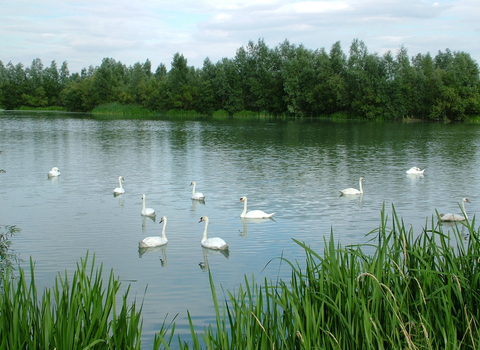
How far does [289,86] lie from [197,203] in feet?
220

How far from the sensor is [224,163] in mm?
24875

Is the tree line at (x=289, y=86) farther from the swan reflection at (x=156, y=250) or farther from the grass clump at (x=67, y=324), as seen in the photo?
the grass clump at (x=67, y=324)

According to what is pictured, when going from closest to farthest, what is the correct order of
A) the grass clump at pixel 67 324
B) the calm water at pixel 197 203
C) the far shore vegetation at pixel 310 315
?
the grass clump at pixel 67 324, the far shore vegetation at pixel 310 315, the calm water at pixel 197 203

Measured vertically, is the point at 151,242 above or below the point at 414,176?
below

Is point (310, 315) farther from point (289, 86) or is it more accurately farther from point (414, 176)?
point (289, 86)

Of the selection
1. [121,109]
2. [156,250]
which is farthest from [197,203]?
[121,109]

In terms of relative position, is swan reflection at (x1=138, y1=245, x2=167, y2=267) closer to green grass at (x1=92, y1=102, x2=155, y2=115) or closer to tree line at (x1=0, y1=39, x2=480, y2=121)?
tree line at (x1=0, y1=39, x2=480, y2=121)

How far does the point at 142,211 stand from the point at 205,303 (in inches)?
244

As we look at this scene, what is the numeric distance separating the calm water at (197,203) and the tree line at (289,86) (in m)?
40.7

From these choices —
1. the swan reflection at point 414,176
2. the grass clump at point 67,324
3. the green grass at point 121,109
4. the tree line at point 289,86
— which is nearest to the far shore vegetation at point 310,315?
the grass clump at point 67,324

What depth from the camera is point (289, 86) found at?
80.4 metres

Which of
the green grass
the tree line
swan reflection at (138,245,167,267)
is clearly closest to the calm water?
swan reflection at (138,245,167,267)

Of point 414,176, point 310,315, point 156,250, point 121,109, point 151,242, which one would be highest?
point 121,109

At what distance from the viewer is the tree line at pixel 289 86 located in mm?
71438
